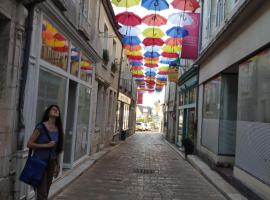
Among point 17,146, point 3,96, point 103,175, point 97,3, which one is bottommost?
point 103,175

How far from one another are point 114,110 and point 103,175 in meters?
12.8

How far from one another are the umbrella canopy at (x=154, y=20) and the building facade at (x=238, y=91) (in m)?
1.95

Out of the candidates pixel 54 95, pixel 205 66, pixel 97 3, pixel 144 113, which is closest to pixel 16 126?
pixel 54 95

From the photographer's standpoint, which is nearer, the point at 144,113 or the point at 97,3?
the point at 97,3

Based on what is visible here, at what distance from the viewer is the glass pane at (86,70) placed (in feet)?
42.2

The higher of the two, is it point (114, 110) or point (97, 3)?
point (97, 3)

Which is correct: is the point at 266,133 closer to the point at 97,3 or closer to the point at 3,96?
the point at 3,96

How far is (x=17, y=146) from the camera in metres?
6.93

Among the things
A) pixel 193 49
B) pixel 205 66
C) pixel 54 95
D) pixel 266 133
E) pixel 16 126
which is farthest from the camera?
pixel 193 49

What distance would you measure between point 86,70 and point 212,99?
189 inches

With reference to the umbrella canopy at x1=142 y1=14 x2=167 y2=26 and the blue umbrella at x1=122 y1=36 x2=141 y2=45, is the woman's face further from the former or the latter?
the blue umbrella at x1=122 y1=36 x2=141 y2=45

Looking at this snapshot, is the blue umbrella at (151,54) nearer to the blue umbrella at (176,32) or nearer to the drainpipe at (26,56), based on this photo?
the blue umbrella at (176,32)

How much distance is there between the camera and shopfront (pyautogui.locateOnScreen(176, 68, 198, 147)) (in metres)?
19.7

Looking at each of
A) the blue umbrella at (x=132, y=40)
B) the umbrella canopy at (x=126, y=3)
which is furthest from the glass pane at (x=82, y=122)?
the blue umbrella at (x=132, y=40)
